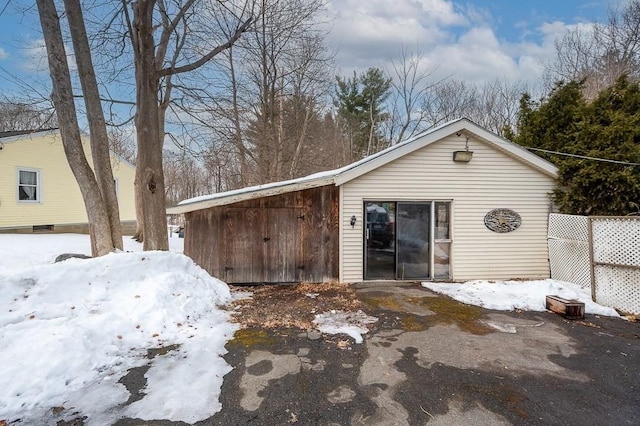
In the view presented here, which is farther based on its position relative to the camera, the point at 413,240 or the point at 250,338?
A: the point at 413,240

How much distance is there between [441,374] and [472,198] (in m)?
5.51

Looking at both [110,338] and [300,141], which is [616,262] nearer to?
[110,338]

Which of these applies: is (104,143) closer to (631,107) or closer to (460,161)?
(460,161)

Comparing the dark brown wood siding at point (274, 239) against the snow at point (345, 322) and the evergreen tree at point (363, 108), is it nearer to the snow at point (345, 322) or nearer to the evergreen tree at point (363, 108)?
the snow at point (345, 322)

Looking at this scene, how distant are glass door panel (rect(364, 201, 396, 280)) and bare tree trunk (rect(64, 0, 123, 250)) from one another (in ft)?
18.6

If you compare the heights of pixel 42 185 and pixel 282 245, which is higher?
pixel 42 185

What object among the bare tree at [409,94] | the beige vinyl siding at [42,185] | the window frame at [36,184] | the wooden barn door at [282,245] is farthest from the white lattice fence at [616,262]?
the window frame at [36,184]

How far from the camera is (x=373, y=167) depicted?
753 centimetres

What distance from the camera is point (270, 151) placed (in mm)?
16438

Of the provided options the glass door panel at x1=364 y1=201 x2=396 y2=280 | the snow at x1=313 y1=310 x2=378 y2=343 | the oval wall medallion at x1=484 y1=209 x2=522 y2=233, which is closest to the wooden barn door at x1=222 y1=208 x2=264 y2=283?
the glass door panel at x1=364 y1=201 x2=396 y2=280

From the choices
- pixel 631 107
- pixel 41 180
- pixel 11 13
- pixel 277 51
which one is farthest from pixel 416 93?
pixel 41 180

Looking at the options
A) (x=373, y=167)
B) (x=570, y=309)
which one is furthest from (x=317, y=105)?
(x=570, y=309)

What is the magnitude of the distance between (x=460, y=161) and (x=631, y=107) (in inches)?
165

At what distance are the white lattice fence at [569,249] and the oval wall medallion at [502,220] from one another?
785 mm
